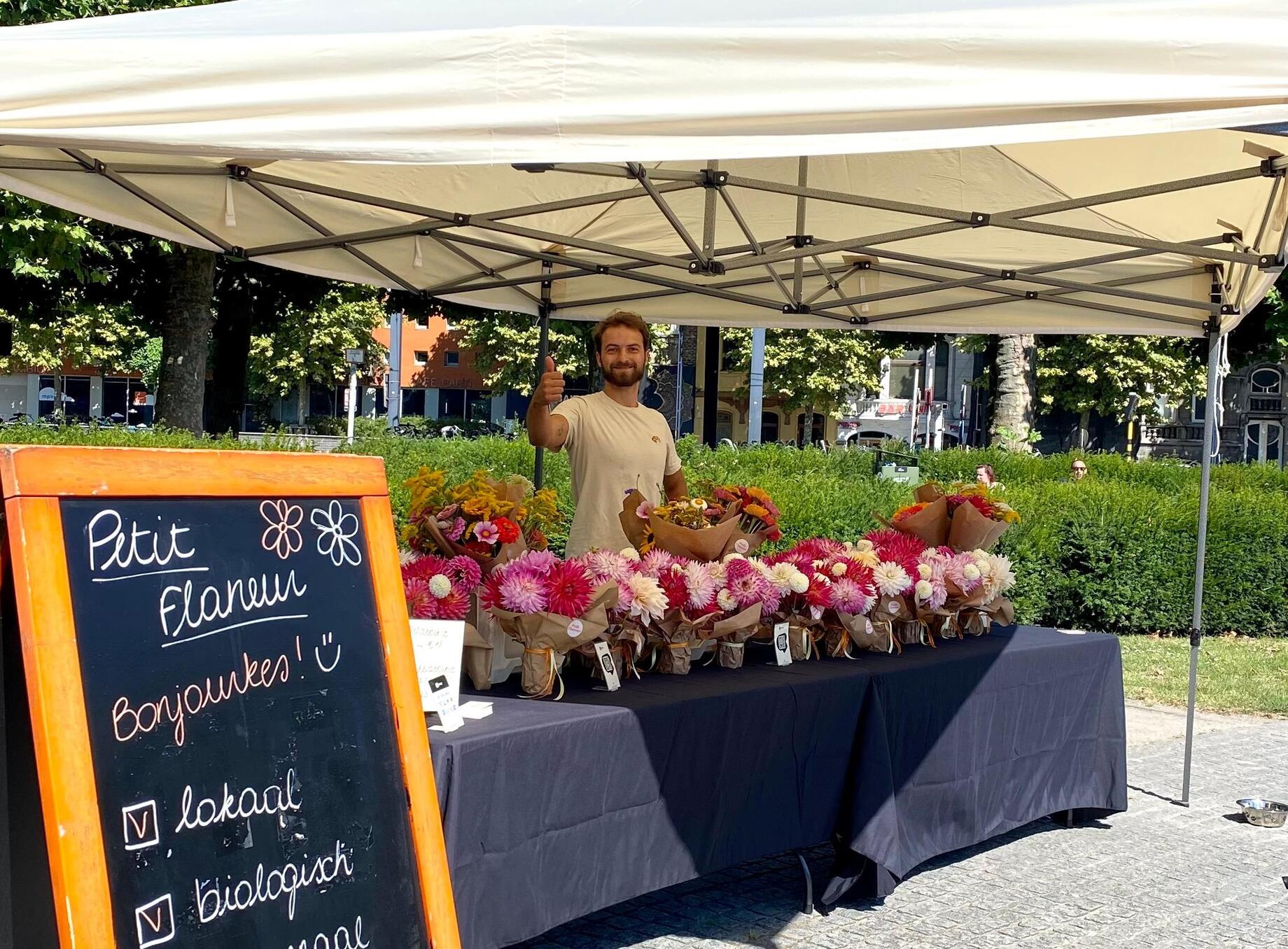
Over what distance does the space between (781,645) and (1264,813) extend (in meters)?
2.84

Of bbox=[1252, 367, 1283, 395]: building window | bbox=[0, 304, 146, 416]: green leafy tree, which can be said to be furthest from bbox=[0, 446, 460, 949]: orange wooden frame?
bbox=[1252, 367, 1283, 395]: building window

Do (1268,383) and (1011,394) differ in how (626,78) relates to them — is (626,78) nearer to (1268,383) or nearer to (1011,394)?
(1011,394)

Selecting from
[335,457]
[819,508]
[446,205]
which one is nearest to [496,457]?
[819,508]

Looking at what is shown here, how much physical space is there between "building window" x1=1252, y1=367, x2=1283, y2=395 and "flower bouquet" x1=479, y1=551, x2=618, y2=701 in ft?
182

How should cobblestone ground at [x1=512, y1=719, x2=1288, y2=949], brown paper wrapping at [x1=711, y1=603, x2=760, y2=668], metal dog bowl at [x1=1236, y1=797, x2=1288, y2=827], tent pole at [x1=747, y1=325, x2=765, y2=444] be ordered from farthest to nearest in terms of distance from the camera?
tent pole at [x1=747, y1=325, x2=765, y2=444], metal dog bowl at [x1=1236, y1=797, x2=1288, y2=827], cobblestone ground at [x1=512, y1=719, x2=1288, y2=949], brown paper wrapping at [x1=711, y1=603, x2=760, y2=668]

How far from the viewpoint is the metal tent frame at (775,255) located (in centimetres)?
485

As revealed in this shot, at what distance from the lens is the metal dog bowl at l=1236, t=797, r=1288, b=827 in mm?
5816

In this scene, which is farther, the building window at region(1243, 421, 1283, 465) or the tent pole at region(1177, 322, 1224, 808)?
the building window at region(1243, 421, 1283, 465)

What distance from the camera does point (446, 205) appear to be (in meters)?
5.76

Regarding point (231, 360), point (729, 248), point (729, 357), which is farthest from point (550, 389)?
point (729, 357)

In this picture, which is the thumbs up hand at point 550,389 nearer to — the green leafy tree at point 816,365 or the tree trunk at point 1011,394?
the tree trunk at point 1011,394

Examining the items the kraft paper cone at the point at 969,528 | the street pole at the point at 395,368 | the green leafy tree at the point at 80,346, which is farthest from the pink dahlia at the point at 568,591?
the street pole at the point at 395,368

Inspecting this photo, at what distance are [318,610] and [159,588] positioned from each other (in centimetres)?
35

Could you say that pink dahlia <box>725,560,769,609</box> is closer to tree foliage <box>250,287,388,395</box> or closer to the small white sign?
the small white sign
